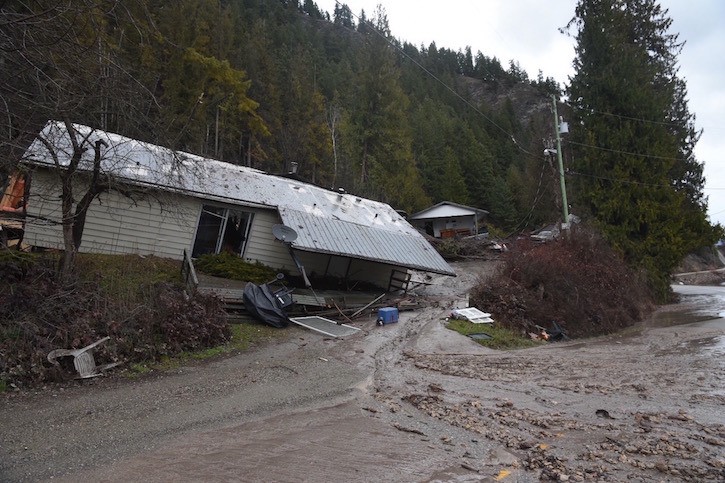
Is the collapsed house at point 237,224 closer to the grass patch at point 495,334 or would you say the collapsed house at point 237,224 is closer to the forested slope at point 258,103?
the forested slope at point 258,103

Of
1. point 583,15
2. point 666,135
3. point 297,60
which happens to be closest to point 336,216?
point 666,135

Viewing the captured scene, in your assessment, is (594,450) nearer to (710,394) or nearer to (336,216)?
(710,394)

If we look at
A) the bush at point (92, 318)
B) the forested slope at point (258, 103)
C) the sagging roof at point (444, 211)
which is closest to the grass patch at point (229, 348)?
the bush at point (92, 318)

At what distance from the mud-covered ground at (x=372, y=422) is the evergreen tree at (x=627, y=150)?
15.5 metres

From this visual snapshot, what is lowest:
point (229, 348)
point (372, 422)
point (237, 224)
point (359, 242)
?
point (229, 348)

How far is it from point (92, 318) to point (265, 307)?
440 centimetres

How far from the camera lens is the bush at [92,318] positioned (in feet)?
23.7

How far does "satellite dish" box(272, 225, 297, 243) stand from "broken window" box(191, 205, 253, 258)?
232cm

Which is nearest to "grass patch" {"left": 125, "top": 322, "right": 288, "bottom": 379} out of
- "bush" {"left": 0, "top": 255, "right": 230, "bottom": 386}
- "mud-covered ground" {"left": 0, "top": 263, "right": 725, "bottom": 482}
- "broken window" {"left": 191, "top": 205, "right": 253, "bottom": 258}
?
"bush" {"left": 0, "top": 255, "right": 230, "bottom": 386}

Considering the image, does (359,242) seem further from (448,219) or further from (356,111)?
(448,219)

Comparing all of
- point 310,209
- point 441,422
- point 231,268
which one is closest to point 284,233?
point 231,268

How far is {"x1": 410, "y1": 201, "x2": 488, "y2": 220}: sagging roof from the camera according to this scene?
42.7 metres

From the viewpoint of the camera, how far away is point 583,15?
27859 mm

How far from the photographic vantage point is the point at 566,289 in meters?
17.8
